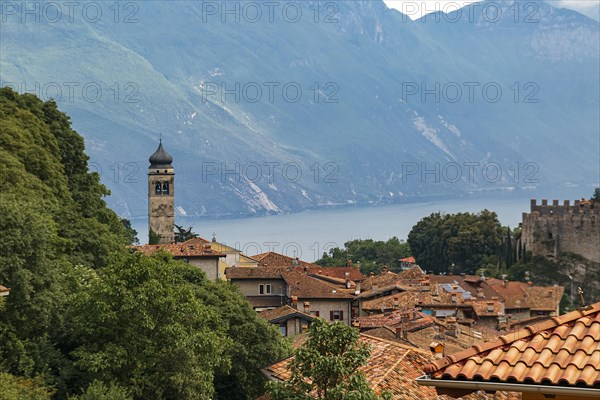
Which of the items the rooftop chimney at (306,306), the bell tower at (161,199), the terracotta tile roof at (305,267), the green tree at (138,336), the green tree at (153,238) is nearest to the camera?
the green tree at (138,336)

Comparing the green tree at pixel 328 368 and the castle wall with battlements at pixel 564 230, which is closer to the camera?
the green tree at pixel 328 368

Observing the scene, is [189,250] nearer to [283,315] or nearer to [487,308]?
[487,308]

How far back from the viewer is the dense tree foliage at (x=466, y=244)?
10262cm

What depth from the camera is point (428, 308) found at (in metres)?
60.1

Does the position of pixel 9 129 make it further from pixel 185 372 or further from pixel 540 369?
pixel 540 369

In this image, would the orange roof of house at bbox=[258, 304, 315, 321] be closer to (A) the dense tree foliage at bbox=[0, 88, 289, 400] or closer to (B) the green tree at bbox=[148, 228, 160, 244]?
(A) the dense tree foliage at bbox=[0, 88, 289, 400]

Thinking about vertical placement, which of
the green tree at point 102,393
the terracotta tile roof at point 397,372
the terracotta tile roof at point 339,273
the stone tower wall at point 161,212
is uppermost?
the stone tower wall at point 161,212

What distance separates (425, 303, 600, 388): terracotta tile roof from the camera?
28.1ft

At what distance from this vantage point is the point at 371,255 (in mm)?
122000

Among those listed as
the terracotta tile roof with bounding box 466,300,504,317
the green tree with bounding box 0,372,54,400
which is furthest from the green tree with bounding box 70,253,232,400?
the terracotta tile roof with bounding box 466,300,504,317

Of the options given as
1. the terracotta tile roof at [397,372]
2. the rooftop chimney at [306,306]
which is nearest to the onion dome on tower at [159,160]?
the rooftop chimney at [306,306]

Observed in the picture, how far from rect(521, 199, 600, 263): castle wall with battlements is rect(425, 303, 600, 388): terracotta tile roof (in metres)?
92.7

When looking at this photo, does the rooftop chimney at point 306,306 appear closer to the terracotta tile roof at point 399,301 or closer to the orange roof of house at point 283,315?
the terracotta tile roof at point 399,301

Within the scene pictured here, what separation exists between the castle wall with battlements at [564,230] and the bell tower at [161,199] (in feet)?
84.0
